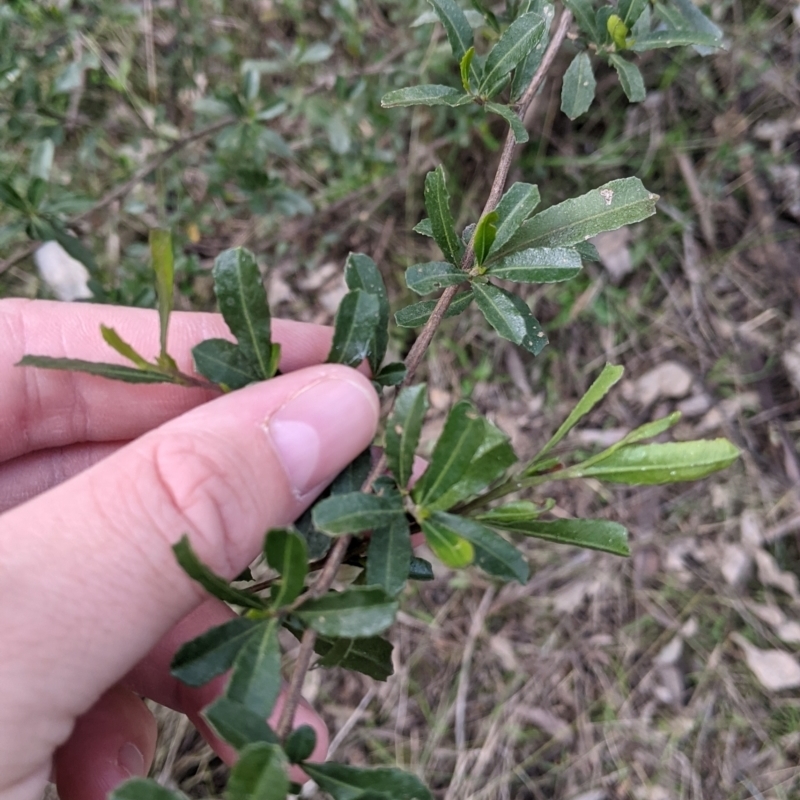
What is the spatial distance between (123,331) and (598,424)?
1.89 metres

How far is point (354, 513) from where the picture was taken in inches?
35.4

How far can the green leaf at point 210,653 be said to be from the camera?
85 centimetres

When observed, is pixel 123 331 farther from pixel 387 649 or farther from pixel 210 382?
pixel 387 649

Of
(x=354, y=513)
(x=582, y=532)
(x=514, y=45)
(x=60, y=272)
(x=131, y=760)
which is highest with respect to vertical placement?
(x=514, y=45)

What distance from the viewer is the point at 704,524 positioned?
2635mm

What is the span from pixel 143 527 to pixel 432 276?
1.91 feet

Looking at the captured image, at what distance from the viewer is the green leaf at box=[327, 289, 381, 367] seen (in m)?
1.05

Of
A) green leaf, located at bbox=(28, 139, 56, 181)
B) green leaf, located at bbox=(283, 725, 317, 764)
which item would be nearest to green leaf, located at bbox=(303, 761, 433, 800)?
green leaf, located at bbox=(283, 725, 317, 764)

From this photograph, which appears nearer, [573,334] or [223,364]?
[223,364]

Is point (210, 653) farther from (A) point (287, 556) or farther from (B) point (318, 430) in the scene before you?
(B) point (318, 430)

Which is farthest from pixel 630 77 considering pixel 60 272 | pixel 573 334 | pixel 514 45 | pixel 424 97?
pixel 60 272

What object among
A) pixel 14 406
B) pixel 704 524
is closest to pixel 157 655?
pixel 14 406

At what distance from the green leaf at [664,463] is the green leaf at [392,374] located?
0.32m

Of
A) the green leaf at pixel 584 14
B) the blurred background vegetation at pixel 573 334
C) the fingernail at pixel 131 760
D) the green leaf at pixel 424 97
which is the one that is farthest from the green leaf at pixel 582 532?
the blurred background vegetation at pixel 573 334
